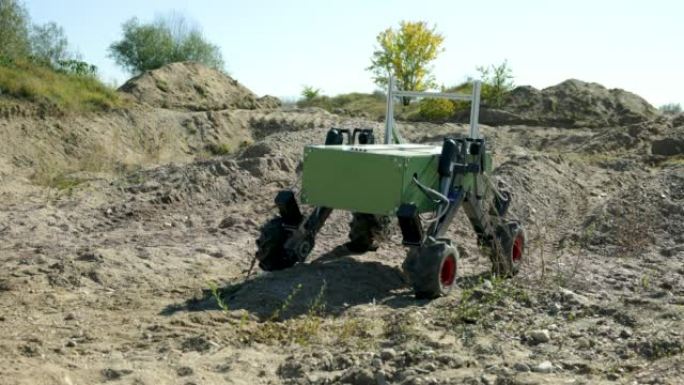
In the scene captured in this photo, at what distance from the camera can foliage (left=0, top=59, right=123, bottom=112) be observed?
70.1 feet

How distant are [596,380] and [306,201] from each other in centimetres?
350

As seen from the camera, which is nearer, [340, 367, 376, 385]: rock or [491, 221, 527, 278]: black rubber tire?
[340, 367, 376, 385]: rock

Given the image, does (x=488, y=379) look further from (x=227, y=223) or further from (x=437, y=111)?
(x=437, y=111)

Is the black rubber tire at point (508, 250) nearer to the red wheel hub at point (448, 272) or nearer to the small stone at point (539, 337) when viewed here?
the red wheel hub at point (448, 272)

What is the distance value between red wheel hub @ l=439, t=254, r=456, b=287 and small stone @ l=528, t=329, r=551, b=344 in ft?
4.74

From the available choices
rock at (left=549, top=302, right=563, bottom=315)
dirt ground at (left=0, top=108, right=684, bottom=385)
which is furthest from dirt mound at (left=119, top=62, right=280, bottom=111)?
rock at (left=549, top=302, right=563, bottom=315)

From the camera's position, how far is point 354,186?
8.55m

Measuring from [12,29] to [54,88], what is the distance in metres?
6.18

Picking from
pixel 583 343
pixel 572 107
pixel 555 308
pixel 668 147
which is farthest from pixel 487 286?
pixel 572 107

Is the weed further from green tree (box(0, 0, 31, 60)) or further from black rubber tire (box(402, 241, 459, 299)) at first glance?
black rubber tire (box(402, 241, 459, 299))

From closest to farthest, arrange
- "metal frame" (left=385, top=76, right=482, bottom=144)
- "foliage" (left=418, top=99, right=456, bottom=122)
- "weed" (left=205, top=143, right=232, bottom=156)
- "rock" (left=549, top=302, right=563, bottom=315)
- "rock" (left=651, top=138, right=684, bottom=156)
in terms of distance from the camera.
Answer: "rock" (left=549, top=302, right=563, bottom=315) < "metal frame" (left=385, top=76, right=482, bottom=144) < "rock" (left=651, top=138, right=684, bottom=156) < "weed" (left=205, top=143, right=232, bottom=156) < "foliage" (left=418, top=99, right=456, bottom=122)

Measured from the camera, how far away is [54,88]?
73.2ft

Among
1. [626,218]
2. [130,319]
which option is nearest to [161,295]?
[130,319]

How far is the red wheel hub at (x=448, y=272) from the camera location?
27.6ft
